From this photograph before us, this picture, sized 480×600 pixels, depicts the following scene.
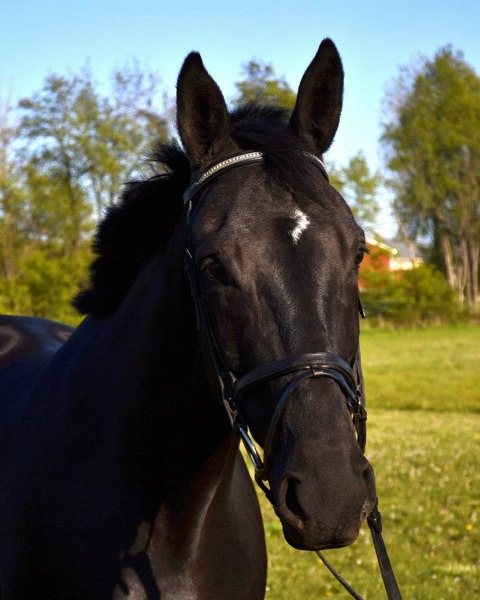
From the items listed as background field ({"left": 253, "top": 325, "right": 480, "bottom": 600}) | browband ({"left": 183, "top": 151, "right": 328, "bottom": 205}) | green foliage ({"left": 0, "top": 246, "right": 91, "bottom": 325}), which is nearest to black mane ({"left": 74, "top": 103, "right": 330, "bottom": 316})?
browband ({"left": 183, "top": 151, "right": 328, "bottom": 205})

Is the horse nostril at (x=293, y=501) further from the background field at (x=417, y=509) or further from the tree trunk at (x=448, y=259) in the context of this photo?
the tree trunk at (x=448, y=259)

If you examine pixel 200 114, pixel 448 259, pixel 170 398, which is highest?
pixel 448 259

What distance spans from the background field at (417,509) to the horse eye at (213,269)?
3.82m

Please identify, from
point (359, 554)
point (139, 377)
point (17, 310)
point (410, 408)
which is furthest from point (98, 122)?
point (139, 377)

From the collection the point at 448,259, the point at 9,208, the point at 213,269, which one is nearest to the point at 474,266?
the point at 448,259

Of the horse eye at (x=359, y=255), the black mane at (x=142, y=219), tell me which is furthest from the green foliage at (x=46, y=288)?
the horse eye at (x=359, y=255)

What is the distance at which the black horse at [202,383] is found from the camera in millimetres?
2076

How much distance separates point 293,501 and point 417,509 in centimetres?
590

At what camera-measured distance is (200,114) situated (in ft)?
8.38

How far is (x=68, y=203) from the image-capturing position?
37188 mm

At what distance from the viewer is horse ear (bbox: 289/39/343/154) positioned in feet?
8.54

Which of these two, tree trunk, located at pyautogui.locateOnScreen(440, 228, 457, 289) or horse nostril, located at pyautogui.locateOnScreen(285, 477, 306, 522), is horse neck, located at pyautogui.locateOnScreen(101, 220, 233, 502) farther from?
tree trunk, located at pyautogui.locateOnScreen(440, 228, 457, 289)

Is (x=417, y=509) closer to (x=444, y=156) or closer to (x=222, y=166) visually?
(x=222, y=166)

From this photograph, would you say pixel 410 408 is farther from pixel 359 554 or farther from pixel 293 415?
pixel 293 415
